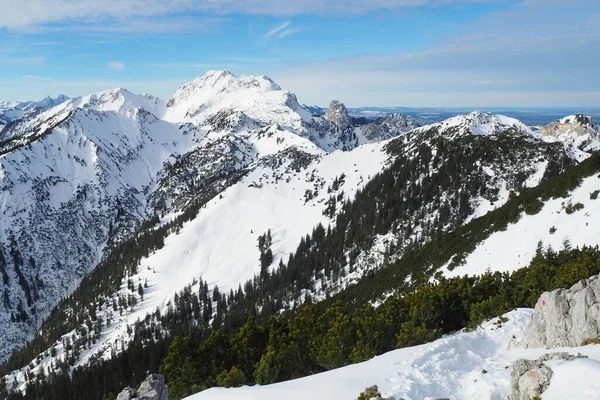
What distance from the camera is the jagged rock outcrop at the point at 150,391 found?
2294 centimetres

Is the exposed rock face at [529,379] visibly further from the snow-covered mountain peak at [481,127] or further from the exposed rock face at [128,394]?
the snow-covered mountain peak at [481,127]

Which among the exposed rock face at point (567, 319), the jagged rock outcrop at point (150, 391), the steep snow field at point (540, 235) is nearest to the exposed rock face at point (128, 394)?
the jagged rock outcrop at point (150, 391)

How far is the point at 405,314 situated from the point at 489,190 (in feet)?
360

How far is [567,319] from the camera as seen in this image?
2362cm

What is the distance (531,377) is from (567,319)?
372 inches

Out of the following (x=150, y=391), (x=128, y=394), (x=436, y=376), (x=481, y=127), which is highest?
(x=481, y=127)

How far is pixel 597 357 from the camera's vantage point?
62.3ft

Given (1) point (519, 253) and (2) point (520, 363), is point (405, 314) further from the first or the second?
(1) point (519, 253)

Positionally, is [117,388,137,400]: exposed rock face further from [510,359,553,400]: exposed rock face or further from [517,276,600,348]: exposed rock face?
[517,276,600,348]: exposed rock face

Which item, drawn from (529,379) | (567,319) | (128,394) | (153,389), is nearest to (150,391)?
(153,389)

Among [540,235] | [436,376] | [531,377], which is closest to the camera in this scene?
[531,377]

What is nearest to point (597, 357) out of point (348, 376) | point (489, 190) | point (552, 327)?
point (552, 327)

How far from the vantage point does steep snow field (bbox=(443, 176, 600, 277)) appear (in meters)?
57.2

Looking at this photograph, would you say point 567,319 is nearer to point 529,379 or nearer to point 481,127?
point 529,379
